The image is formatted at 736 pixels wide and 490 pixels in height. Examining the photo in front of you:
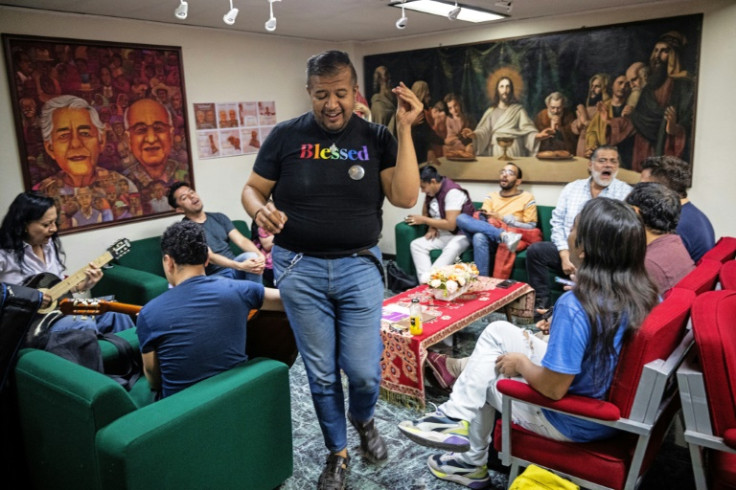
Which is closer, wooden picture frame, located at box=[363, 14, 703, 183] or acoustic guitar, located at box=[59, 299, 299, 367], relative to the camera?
acoustic guitar, located at box=[59, 299, 299, 367]

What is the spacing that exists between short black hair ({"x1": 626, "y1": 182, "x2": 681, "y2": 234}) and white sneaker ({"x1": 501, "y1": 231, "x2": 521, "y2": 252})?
7.21 ft

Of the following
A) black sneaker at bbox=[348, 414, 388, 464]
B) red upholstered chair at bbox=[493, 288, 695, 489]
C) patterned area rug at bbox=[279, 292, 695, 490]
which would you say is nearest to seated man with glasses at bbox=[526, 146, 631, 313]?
patterned area rug at bbox=[279, 292, 695, 490]

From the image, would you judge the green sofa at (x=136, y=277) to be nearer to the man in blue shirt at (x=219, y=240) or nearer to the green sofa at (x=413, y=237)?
the man in blue shirt at (x=219, y=240)

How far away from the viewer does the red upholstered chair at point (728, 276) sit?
2.54m

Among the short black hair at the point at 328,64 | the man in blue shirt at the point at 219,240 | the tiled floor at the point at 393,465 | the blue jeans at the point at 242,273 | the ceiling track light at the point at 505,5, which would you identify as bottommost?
the tiled floor at the point at 393,465

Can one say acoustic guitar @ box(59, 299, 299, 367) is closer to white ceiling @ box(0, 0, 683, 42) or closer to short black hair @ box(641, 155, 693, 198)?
white ceiling @ box(0, 0, 683, 42)

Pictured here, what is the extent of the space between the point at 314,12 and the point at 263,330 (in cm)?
305

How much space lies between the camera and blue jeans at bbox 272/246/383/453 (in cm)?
230

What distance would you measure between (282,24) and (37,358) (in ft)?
12.8

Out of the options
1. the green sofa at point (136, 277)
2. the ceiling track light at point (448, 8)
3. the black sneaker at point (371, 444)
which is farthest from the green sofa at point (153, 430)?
the ceiling track light at point (448, 8)

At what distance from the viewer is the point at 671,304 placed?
2010mm

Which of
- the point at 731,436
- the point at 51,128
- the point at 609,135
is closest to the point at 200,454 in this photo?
the point at 731,436

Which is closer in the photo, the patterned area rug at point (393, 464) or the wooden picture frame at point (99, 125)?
the patterned area rug at point (393, 464)

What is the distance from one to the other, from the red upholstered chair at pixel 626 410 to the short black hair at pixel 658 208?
68 cm
